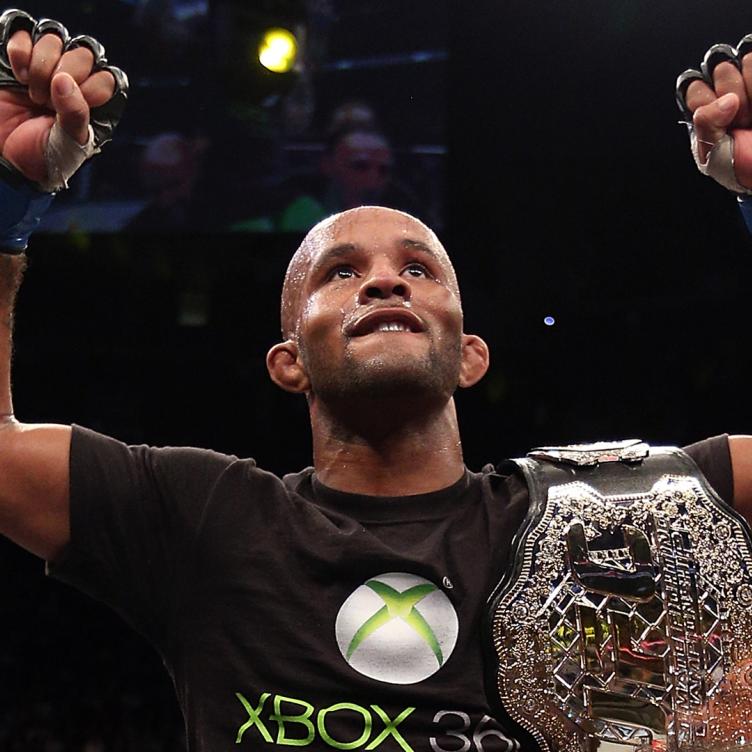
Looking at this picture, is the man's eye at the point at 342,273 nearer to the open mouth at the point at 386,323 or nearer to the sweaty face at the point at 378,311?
the sweaty face at the point at 378,311

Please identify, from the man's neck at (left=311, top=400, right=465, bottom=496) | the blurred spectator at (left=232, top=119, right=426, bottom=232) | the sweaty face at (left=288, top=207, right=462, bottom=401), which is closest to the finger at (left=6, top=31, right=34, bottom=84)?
the sweaty face at (left=288, top=207, right=462, bottom=401)

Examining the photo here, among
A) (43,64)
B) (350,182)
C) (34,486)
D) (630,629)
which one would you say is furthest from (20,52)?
(350,182)

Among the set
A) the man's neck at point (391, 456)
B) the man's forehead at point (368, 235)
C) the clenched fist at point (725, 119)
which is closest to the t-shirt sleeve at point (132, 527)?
the man's neck at point (391, 456)

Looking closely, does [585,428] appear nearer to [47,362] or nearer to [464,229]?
[464,229]

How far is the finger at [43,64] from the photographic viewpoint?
1.38 m

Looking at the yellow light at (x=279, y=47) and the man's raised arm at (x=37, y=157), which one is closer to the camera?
the man's raised arm at (x=37, y=157)

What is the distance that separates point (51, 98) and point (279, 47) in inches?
117

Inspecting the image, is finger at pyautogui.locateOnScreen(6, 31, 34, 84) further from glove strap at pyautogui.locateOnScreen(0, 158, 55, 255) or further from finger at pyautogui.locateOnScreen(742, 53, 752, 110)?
finger at pyautogui.locateOnScreen(742, 53, 752, 110)

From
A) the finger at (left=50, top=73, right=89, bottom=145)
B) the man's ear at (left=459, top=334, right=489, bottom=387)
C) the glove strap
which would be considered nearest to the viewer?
the finger at (left=50, top=73, right=89, bottom=145)

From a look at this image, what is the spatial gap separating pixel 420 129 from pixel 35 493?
10.3 ft

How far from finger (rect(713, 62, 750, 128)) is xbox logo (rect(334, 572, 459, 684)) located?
0.74 meters

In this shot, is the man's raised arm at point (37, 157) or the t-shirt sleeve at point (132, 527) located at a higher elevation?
the man's raised arm at point (37, 157)

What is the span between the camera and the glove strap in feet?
4.81

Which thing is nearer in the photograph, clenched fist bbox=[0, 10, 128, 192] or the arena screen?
clenched fist bbox=[0, 10, 128, 192]
